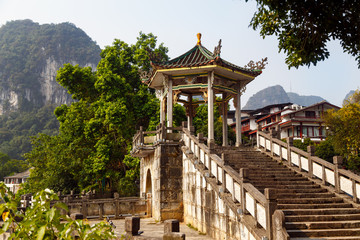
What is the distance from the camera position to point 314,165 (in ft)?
37.5

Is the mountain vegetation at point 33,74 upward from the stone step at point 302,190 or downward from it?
upward

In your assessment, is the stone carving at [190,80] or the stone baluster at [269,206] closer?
the stone baluster at [269,206]

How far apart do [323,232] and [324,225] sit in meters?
0.36

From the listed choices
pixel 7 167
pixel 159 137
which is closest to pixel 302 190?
pixel 159 137

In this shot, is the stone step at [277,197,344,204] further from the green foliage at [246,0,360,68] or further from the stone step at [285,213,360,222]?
the green foliage at [246,0,360,68]

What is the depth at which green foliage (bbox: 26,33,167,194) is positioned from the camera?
27375 millimetres

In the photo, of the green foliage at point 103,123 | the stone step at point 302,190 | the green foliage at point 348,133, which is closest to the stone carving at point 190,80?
the stone step at point 302,190

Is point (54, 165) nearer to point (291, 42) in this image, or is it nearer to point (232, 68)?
point (232, 68)

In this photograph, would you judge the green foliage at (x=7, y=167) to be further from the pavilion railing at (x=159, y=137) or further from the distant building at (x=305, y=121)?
the pavilion railing at (x=159, y=137)

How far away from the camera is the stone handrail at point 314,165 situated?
382 inches

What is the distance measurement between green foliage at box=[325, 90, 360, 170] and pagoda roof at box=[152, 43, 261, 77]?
1917 cm

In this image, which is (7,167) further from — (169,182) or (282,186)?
(282,186)

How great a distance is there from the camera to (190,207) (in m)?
13.7

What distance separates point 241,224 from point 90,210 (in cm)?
1312
